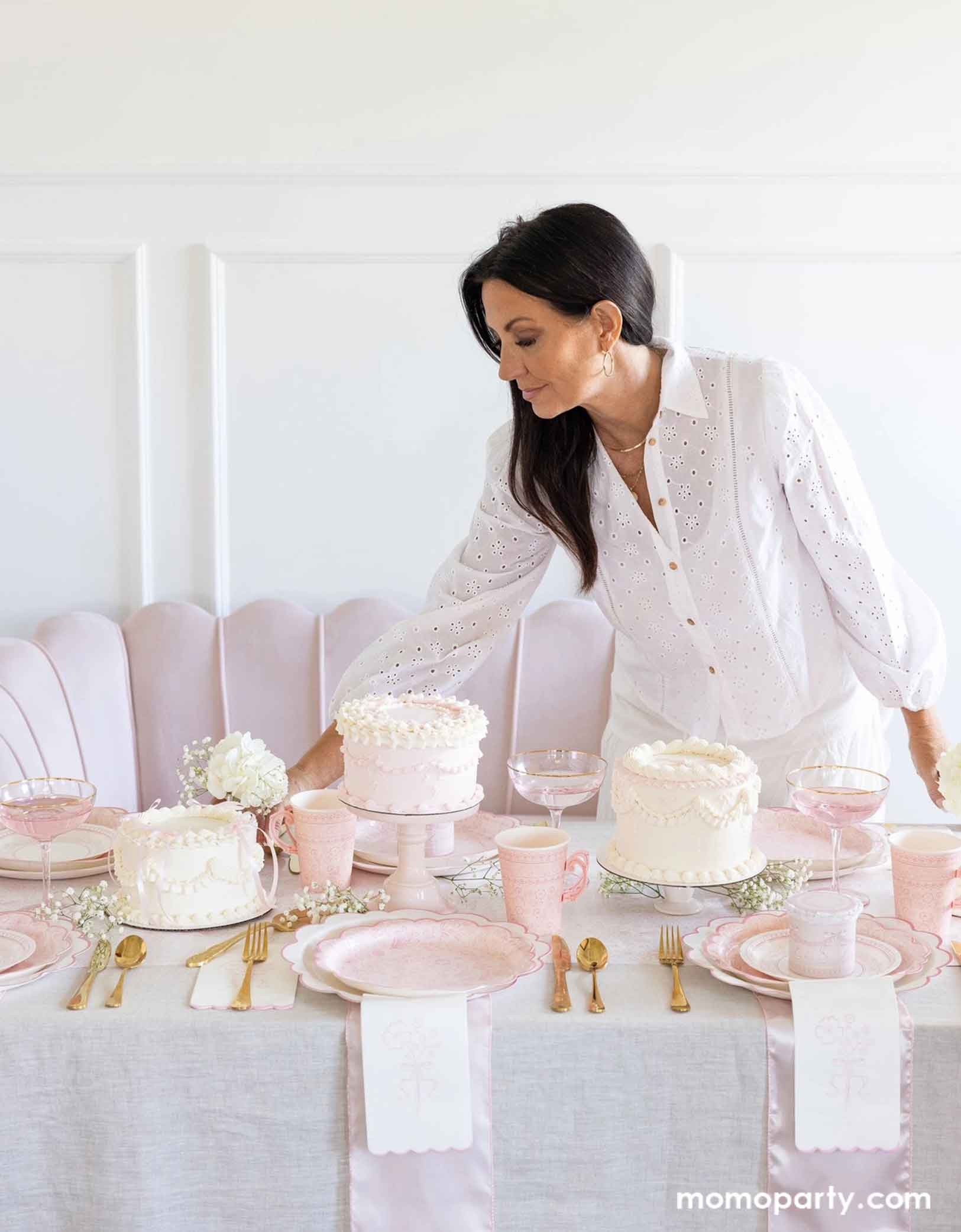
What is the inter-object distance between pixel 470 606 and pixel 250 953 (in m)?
0.85

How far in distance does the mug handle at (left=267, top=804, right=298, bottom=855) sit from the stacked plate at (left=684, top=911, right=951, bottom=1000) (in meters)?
Result: 0.58

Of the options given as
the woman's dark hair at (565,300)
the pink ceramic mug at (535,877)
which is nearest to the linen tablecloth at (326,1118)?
the pink ceramic mug at (535,877)

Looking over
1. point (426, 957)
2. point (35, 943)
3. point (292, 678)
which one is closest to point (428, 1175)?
point (426, 957)

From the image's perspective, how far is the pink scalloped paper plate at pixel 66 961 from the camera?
56.4 inches

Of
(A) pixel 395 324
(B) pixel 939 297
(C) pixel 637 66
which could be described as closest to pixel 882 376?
(B) pixel 939 297

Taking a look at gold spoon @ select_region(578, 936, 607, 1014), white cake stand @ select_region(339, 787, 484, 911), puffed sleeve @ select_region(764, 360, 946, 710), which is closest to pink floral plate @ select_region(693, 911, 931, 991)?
gold spoon @ select_region(578, 936, 607, 1014)

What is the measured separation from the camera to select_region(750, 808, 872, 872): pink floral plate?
183 centimetres

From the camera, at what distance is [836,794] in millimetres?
1601

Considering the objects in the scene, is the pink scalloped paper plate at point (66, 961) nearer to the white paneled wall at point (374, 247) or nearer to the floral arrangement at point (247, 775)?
the floral arrangement at point (247, 775)

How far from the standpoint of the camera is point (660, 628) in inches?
84.3

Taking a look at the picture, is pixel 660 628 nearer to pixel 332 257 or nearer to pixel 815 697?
pixel 815 697

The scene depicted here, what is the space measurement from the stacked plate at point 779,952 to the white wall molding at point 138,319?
6.74 feet

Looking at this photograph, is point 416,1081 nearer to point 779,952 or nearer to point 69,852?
point 779,952

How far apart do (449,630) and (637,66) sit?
1657 mm
